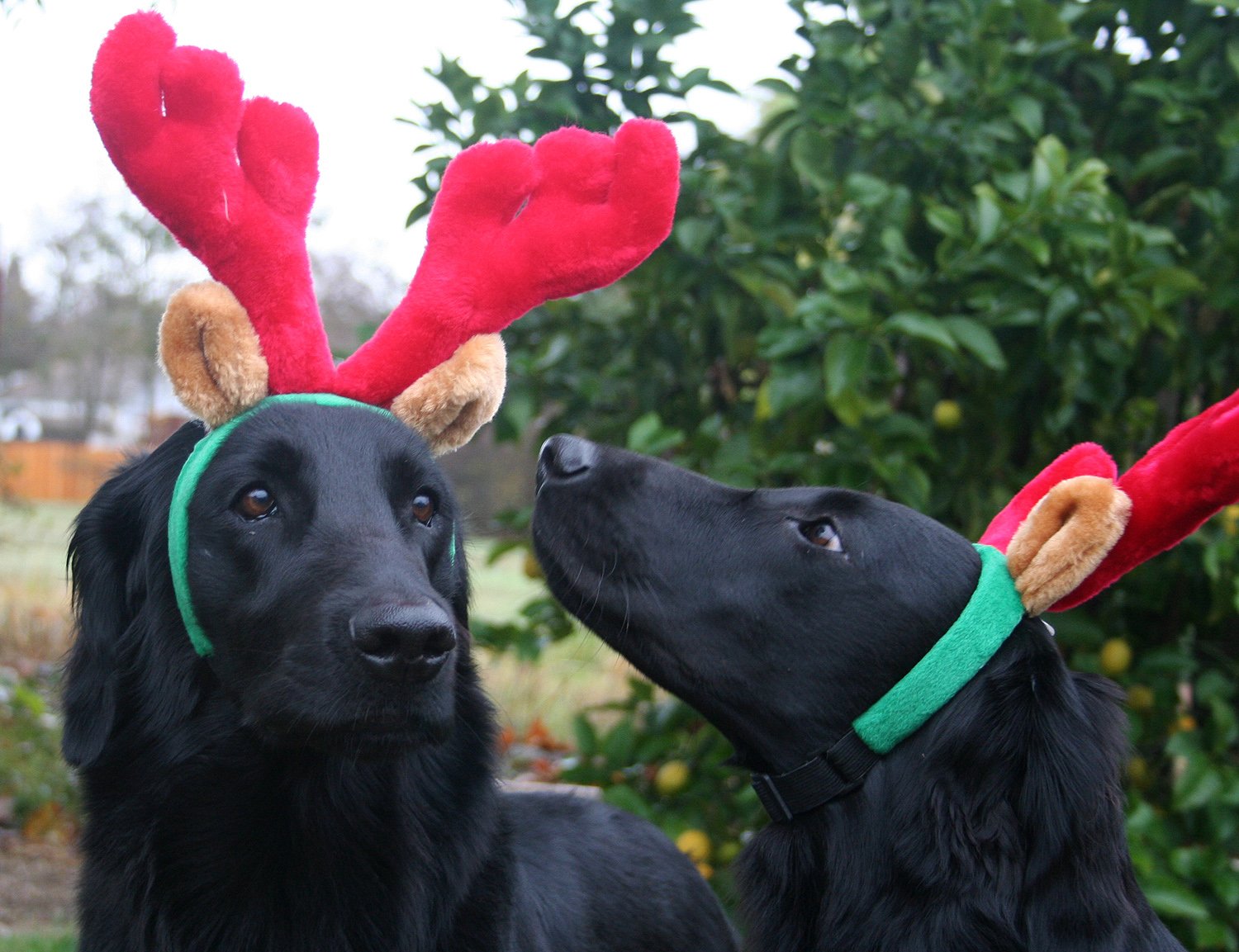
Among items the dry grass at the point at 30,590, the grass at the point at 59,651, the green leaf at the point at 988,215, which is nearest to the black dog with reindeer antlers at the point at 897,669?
the green leaf at the point at 988,215

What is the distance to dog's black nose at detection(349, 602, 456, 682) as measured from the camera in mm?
1787

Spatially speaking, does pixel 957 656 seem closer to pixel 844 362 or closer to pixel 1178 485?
pixel 1178 485

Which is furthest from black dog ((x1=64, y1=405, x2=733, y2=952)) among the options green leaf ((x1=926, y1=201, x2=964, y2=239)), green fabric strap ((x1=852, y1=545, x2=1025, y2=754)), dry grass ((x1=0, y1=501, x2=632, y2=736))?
dry grass ((x1=0, y1=501, x2=632, y2=736))

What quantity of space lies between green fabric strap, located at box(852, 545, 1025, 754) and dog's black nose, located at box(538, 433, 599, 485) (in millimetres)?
725

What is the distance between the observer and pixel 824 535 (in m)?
2.20

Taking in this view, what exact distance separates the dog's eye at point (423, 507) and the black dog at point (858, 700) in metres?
0.21

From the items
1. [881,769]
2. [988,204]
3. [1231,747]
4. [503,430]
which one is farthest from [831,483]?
[1231,747]

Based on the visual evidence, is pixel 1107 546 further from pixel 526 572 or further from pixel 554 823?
pixel 526 572

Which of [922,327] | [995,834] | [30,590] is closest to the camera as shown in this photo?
[995,834]

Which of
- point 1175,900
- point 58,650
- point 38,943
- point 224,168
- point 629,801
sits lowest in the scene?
point 58,650

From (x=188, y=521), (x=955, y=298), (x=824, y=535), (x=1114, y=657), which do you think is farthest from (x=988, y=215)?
(x=188, y=521)

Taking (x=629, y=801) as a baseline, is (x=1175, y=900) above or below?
below

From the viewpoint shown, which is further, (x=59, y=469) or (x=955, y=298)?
(x=59, y=469)

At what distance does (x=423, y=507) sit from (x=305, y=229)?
1.91ft
